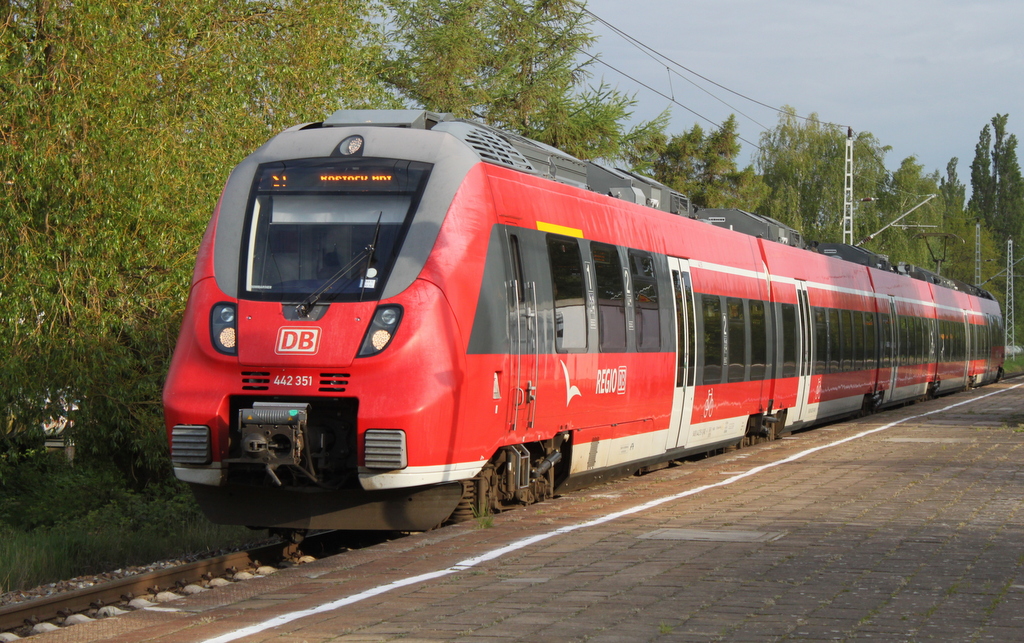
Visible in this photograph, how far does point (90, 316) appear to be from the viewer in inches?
624

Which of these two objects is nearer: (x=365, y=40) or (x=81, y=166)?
(x=81, y=166)

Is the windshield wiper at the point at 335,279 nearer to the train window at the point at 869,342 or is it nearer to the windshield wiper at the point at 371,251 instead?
the windshield wiper at the point at 371,251

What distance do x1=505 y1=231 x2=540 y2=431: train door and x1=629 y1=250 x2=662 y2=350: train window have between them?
9.29ft

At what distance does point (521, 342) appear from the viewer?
34.3 ft

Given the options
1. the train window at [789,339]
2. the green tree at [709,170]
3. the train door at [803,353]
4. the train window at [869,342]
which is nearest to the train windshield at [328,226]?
the train window at [789,339]

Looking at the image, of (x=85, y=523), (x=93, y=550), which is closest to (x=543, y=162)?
(x=93, y=550)

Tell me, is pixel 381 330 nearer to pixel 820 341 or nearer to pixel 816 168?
pixel 820 341

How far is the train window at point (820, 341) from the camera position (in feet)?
71.9

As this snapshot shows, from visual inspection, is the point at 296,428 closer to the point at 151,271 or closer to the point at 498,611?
the point at 498,611

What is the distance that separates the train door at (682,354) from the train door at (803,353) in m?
6.01

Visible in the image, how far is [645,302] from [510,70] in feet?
71.0

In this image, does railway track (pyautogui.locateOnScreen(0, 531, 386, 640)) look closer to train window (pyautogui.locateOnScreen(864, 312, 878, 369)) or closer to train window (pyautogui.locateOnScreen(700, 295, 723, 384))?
train window (pyautogui.locateOnScreen(700, 295, 723, 384))

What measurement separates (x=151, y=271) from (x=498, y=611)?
11.3 meters

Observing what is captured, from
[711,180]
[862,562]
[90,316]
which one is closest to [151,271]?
[90,316]
